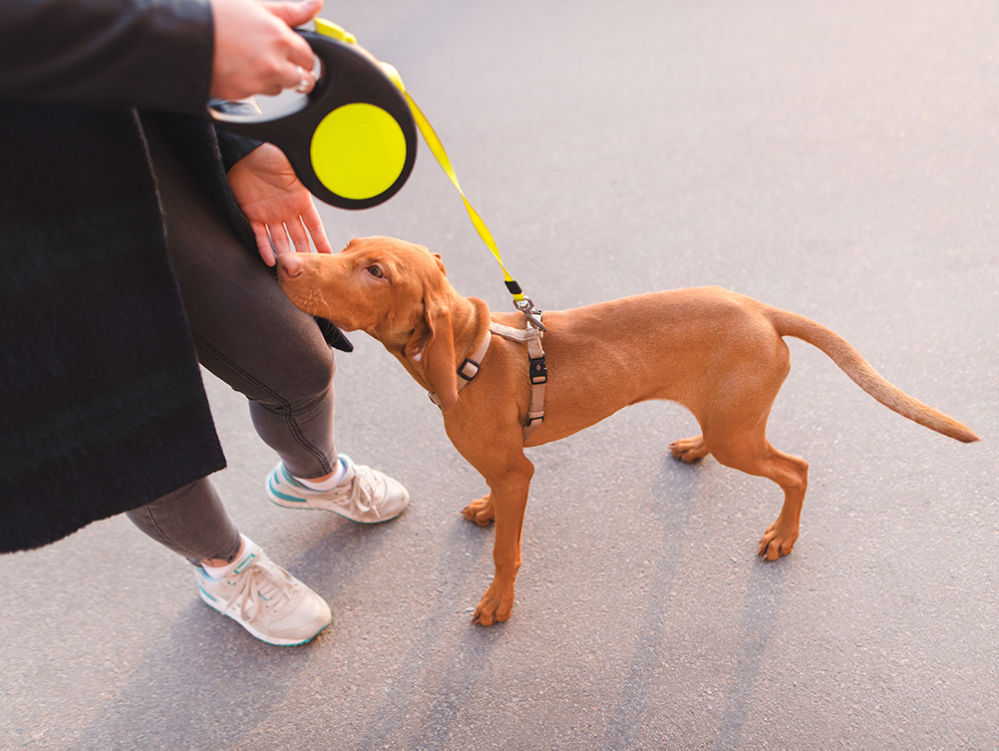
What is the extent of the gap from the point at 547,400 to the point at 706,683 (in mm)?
965

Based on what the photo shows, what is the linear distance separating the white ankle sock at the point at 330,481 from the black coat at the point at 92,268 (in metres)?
0.90

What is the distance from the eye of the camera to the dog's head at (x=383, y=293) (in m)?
1.84

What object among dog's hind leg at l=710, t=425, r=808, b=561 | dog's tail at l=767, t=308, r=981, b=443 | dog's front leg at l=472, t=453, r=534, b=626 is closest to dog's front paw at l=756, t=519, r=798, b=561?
dog's hind leg at l=710, t=425, r=808, b=561

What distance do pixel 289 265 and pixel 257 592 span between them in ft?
3.86

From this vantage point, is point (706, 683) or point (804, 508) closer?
point (706, 683)

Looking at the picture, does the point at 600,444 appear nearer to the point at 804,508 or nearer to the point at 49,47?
the point at 804,508

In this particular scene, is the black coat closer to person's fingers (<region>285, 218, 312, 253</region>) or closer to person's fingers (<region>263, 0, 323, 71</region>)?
person's fingers (<region>263, 0, 323, 71</region>)

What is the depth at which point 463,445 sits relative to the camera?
221 centimetres

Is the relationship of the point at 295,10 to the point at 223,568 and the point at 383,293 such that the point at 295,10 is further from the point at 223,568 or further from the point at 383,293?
the point at 223,568

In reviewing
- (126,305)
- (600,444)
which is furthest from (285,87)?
(600,444)

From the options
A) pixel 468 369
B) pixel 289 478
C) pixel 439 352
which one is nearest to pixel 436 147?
pixel 439 352

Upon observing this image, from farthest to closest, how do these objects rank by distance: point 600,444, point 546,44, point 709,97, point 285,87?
1. point 546,44
2. point 709,97
3. point 600,444
4. point 285,87

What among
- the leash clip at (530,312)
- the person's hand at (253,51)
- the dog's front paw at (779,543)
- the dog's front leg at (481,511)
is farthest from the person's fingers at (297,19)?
the dog's front paw at (779,543)

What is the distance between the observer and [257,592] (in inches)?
94.9
